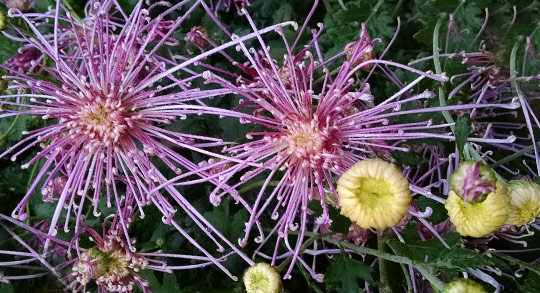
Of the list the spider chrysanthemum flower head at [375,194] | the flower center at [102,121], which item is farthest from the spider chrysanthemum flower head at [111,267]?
the spider chrysanthemum flower head at [375,194]

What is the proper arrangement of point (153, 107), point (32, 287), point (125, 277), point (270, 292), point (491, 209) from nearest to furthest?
point (491, 209), point (270, 292), point (153, 107), point (125, 277), point (32, 287)

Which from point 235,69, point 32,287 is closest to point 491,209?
point 235,69

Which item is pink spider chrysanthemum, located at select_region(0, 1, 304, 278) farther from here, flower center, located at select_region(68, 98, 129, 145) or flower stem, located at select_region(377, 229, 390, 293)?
flower stem, located at select_region(377, 229, 390, 293)

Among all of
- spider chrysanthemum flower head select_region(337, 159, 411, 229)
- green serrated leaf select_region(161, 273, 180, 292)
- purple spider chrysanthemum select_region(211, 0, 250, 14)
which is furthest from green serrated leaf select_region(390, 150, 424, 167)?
purple spider chrysanthemum select_region(211, 0, 250, 14)

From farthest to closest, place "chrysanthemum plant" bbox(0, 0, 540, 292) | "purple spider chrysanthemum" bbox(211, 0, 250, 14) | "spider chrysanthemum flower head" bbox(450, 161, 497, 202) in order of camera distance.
→ "purple spider chrysanthemum" bbox(211, 0, 250, 14) → "chrysanthemum plant" bbox(0, 0, 540, 292) → "spider chrysanthemum flower head" bbox(450, 161, 497, 202)

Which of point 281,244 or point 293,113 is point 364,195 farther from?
point 281,244

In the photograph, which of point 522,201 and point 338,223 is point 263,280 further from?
point 522,201
